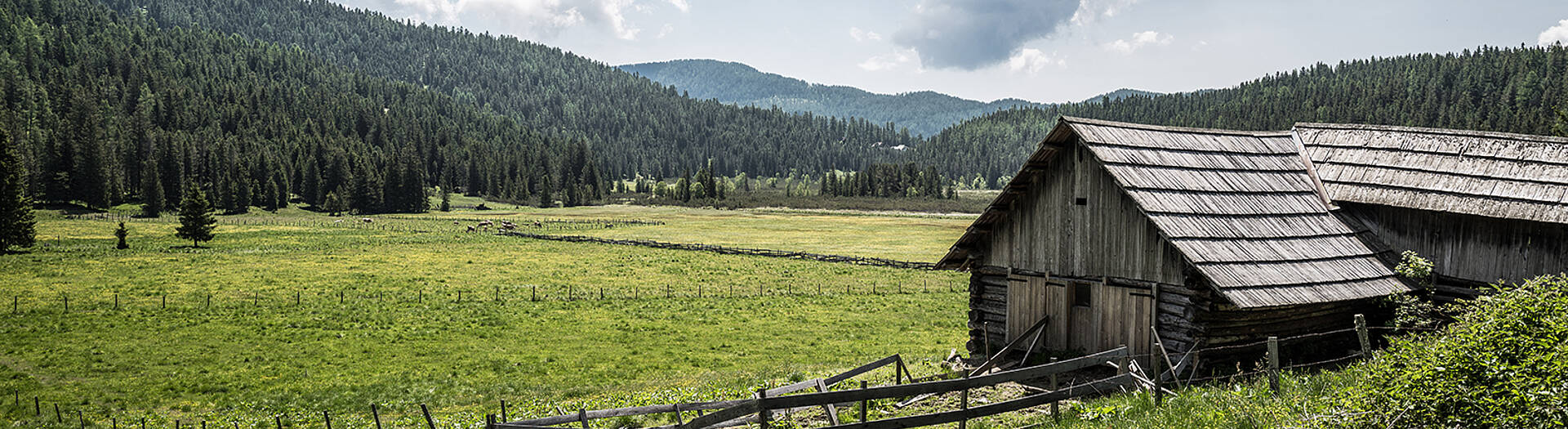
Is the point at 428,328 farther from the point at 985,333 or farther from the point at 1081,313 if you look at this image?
the point at 1081,313

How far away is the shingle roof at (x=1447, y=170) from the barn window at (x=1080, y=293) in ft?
20.2

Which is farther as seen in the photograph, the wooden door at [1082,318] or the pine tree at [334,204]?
the pine tree at [334,204]

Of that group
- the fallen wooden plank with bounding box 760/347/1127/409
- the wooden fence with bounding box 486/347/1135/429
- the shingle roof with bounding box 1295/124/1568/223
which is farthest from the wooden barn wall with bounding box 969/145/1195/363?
the shingle roof with bounding box 1295/124/1568/223

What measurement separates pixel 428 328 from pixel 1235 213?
2696cm

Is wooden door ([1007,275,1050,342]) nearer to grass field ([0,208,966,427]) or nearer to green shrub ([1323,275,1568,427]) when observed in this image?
grass field ([0,208,966,427])

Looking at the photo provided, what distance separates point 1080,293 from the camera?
60.0 ft

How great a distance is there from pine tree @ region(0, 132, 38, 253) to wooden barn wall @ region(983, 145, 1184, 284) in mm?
71363

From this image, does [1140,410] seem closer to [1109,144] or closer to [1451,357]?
[1451,357]

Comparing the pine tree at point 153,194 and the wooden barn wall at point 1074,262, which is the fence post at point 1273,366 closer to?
the wooden barn wall at point 1074,262

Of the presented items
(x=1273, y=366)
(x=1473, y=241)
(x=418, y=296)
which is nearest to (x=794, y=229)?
(x=418, y=296)

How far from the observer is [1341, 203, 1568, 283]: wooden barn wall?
16.5 metres

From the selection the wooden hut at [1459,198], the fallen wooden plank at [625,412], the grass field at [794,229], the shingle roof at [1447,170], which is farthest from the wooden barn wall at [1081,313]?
the grass field at [794,229]

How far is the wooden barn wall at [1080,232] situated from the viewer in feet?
54.6

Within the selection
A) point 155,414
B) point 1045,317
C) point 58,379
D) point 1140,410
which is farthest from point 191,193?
point 1140,410
